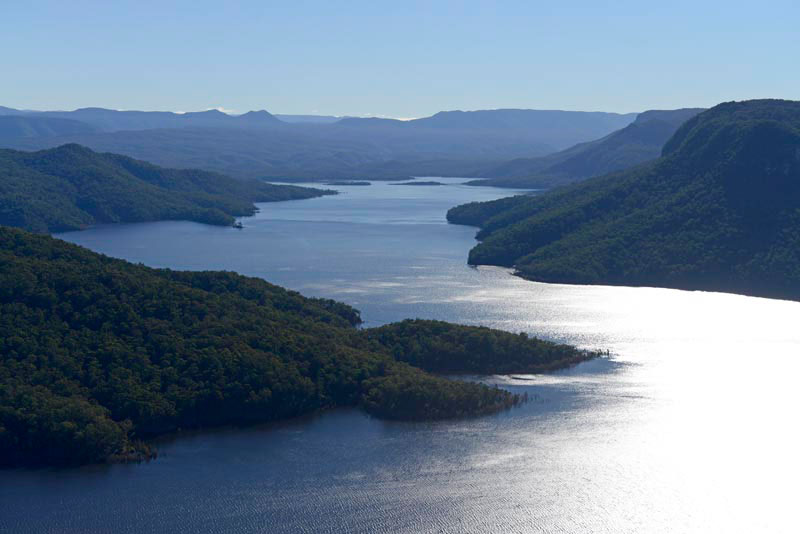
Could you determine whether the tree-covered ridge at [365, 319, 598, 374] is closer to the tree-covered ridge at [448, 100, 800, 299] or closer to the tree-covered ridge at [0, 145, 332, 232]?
the tree-covered ridge at [448, 100, 800, 299]

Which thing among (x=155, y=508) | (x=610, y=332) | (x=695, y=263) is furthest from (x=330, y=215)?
(x=155, y=508)

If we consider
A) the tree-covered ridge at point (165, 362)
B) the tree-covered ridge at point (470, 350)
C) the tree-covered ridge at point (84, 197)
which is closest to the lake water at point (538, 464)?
the tree-covered ridge at point (165, 362)

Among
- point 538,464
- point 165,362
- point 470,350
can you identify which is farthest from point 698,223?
point 165,362

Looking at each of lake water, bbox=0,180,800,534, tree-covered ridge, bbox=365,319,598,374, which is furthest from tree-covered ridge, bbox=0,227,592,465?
lake water, bbox=0,180,800,534

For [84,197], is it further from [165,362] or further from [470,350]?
[165,362]

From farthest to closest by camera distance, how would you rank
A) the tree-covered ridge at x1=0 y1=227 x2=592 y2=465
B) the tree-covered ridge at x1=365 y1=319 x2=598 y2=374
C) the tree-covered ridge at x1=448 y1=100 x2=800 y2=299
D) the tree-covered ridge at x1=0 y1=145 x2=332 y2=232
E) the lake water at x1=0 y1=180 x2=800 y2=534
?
the tree-covered ridge at x1=0 y1=145 x2=332 y2=232 → the tree-covered ridge at x1=448 y1=100 x2=800 y2=299 → the tree-covered ridge at x1=365 y1=319 x2=598 y2=374 → the tree-covered ridge at x1=0 y1=227 x2=592 y2=465 → the lake water at x1=0 y1=180 x2=800 y2=534

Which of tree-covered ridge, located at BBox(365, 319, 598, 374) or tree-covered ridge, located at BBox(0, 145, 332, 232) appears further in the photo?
tree-covered ridge, located at BBox(0, 145, 332, 232)

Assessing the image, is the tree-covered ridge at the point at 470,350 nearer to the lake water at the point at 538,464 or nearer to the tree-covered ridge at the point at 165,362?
the tree-covered ridge at the point at 165,362

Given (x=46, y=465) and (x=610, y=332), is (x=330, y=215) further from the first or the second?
(x=46, y=465)
